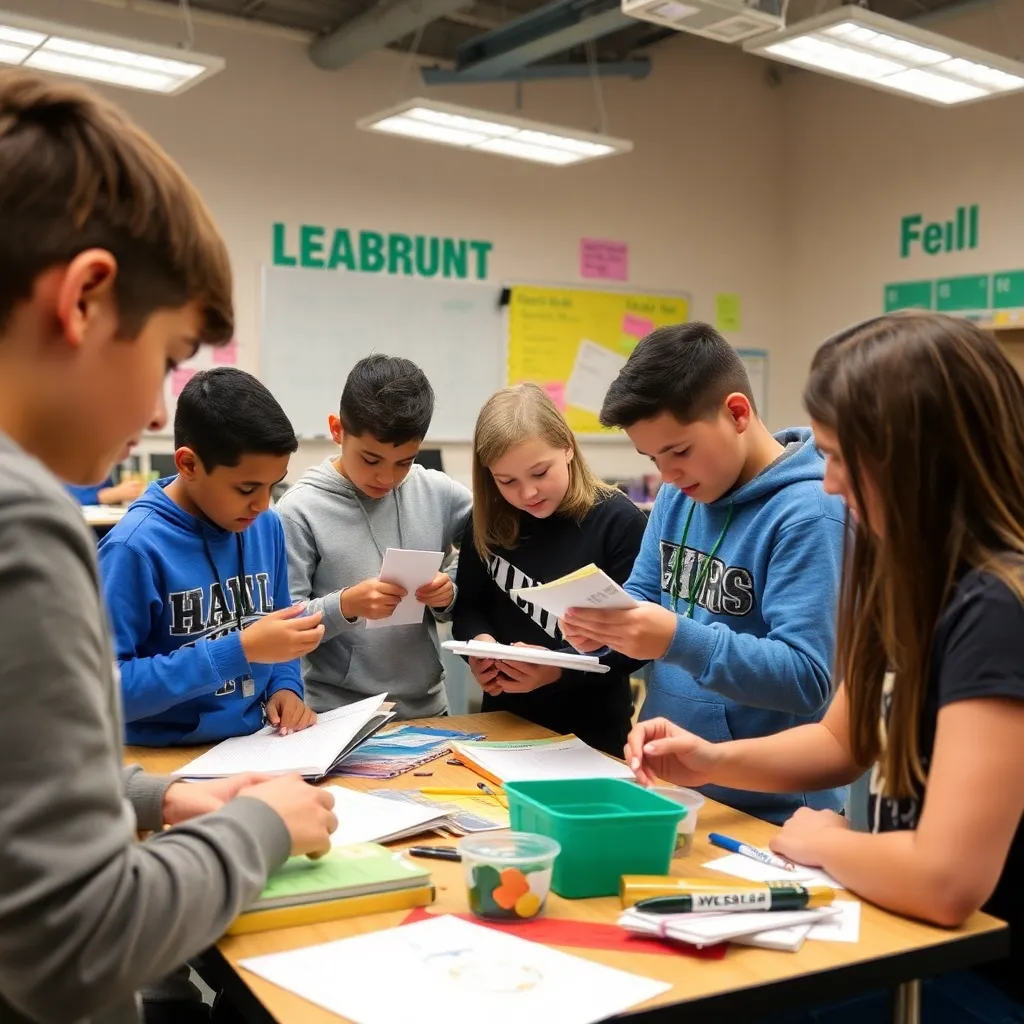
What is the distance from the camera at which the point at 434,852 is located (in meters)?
1.30

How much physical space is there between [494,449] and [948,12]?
4.71 metres

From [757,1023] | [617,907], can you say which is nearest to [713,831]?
[617,907]

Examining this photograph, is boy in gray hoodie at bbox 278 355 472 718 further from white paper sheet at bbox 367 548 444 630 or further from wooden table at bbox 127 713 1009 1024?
wooden table at bbox 127 713 1009 1024

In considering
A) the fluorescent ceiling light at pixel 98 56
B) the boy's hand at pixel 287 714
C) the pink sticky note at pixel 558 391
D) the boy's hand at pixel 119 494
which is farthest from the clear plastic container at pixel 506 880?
the pink sticky note at pixel 558 391

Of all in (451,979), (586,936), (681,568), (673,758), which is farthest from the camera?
(681,568)

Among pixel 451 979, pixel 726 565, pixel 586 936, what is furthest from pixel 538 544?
pixel 451 979

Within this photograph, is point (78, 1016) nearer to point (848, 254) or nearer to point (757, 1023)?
point (757, 1023)

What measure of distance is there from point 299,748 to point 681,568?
0.73 metres

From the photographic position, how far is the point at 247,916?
1078 millimetres

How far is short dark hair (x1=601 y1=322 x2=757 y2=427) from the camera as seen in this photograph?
1.78 meters

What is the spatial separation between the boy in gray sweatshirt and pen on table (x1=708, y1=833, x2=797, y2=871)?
67 centimetres

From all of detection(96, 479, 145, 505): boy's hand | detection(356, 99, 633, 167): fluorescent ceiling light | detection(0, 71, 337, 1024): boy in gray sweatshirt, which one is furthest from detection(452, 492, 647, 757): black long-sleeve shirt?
detection(356, 99, 633, 167): fluorescent ceiling light

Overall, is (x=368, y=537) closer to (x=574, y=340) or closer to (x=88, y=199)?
(x=88, y=199)

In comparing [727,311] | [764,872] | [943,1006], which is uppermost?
[727,311]
